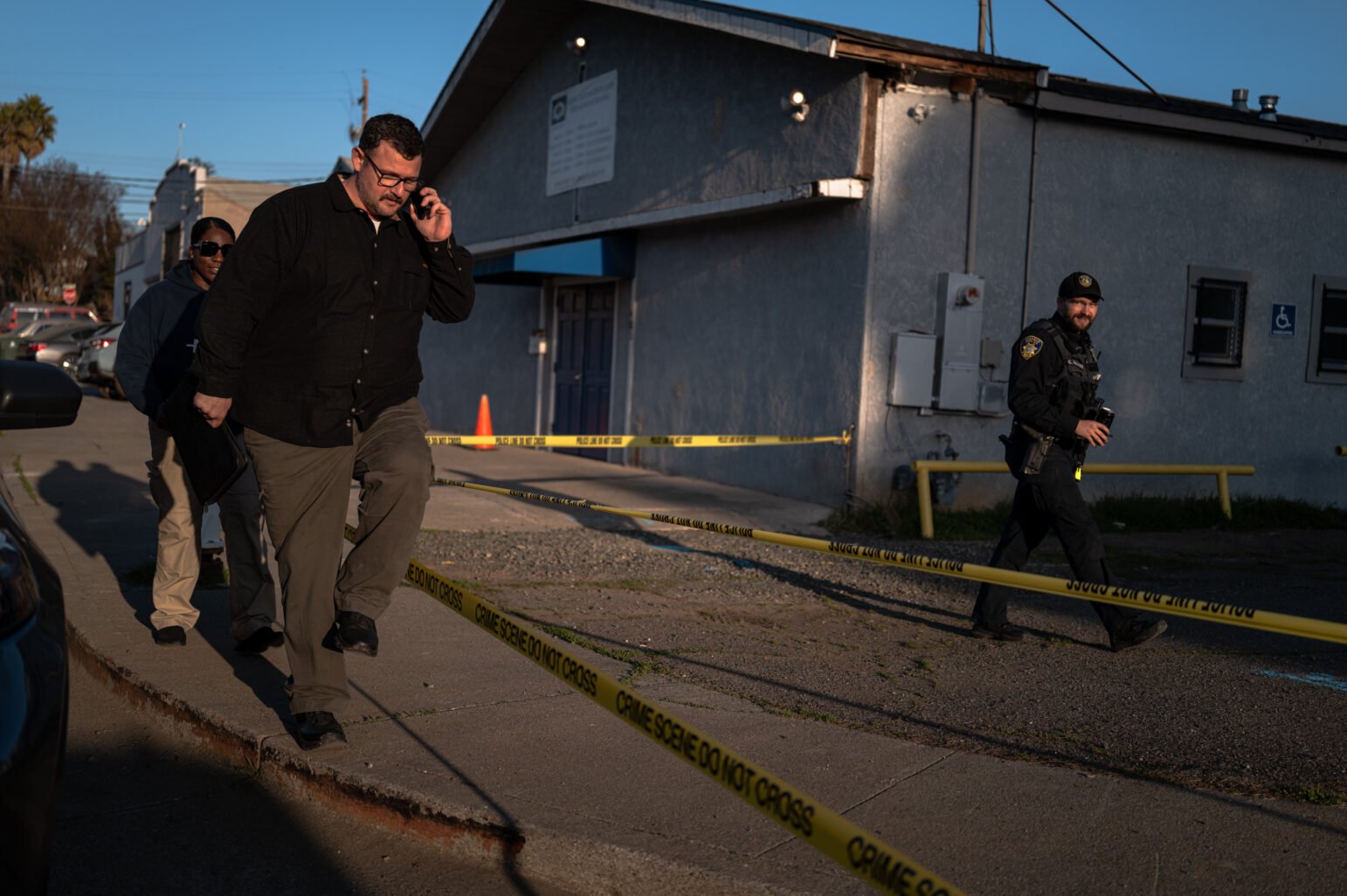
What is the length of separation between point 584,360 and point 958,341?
582 cm

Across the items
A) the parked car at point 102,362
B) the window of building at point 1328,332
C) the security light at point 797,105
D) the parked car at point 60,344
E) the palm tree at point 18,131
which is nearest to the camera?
the security light at point 797,105

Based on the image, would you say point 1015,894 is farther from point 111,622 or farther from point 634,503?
point 634,503

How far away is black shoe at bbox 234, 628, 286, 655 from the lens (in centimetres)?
546

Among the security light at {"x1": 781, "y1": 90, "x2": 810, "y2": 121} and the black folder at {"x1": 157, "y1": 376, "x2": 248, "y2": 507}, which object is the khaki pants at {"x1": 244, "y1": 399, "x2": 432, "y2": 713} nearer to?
the black folder at {"x1": 157, "y1": 376, "x2": 248, "y2": 507}

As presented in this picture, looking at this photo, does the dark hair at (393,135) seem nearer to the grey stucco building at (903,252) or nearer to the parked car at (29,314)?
the grey stucco building at (903,252)

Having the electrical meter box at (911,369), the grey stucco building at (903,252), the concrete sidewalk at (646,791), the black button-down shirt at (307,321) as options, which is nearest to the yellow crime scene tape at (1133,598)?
the concrete sidewalk at (646,791)

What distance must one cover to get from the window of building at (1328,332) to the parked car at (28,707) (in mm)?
13520

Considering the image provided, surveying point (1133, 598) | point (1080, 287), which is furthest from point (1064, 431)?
point (1133, 598)

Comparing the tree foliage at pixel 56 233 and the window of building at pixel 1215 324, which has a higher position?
the tree foliage at pixel 56 233

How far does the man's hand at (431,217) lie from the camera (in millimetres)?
4191

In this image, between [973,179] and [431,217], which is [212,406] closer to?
[431,217]

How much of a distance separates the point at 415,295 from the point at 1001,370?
8377 millimetres

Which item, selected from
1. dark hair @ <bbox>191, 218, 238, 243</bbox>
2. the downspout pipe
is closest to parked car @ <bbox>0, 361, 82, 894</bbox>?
dark hair @ <bbox>191, 218, 238, 243</bbox>

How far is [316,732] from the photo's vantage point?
13.8ft
